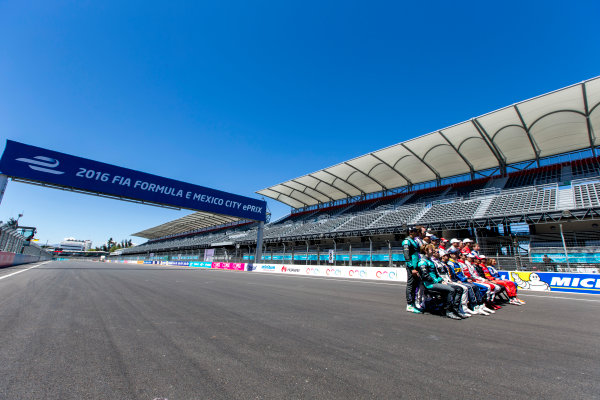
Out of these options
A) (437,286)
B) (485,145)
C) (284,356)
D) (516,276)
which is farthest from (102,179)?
(485,145)

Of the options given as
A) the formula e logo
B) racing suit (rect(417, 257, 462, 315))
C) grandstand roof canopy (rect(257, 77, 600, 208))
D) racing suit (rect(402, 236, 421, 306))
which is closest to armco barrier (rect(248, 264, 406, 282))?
racing suit (rect(402, 236, 421, 306))

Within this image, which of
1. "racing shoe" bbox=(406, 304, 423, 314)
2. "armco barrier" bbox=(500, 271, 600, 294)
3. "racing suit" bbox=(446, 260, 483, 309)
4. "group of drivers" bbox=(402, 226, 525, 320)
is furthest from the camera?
"armco barrier" bbox=(500, 271, 600, 294)

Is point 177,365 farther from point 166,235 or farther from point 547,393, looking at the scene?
point 166,235

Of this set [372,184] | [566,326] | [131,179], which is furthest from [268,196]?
[566,326]

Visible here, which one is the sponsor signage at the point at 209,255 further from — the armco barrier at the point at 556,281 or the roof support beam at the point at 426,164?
the armco barrier at the point at 556,281

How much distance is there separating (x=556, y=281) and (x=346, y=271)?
11.3m

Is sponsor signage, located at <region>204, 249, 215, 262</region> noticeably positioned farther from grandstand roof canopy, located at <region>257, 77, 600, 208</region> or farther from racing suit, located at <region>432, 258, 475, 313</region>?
racing suit, located at <region>432, 258, 475, 313</region>

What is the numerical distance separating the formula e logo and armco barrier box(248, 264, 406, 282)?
18783 mm

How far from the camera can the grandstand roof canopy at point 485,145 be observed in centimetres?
1869

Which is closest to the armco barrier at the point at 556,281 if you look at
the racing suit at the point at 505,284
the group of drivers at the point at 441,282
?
the racing suit at the point at 505,284

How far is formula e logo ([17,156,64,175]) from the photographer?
1872 cm

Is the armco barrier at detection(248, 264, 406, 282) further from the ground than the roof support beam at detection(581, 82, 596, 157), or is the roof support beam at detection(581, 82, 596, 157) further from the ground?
the roof support beam at detection(581, 82, 596, 157)

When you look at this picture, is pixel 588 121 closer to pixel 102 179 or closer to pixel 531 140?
pixel 531 140

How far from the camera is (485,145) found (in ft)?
78.2
